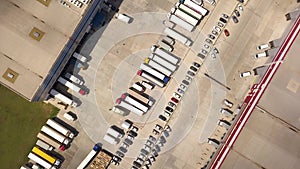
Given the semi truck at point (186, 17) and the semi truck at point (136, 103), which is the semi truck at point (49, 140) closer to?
the semi truck at point (136, 103)

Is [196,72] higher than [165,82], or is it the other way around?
[196,72]

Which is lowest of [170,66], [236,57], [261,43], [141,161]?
[141,161]

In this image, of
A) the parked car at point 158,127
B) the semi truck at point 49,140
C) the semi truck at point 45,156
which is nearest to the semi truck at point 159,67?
the parked car at point 158,127

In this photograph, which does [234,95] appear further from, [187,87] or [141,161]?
[141,161]

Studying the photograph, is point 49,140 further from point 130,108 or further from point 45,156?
point 130,108

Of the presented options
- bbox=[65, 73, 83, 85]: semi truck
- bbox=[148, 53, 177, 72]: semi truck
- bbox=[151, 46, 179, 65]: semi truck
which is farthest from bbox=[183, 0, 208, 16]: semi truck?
bbox=[65, 73, 83, 85]: semi truck

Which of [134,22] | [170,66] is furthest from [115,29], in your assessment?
[170,66]

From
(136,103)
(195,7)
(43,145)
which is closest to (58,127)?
(43,145)
